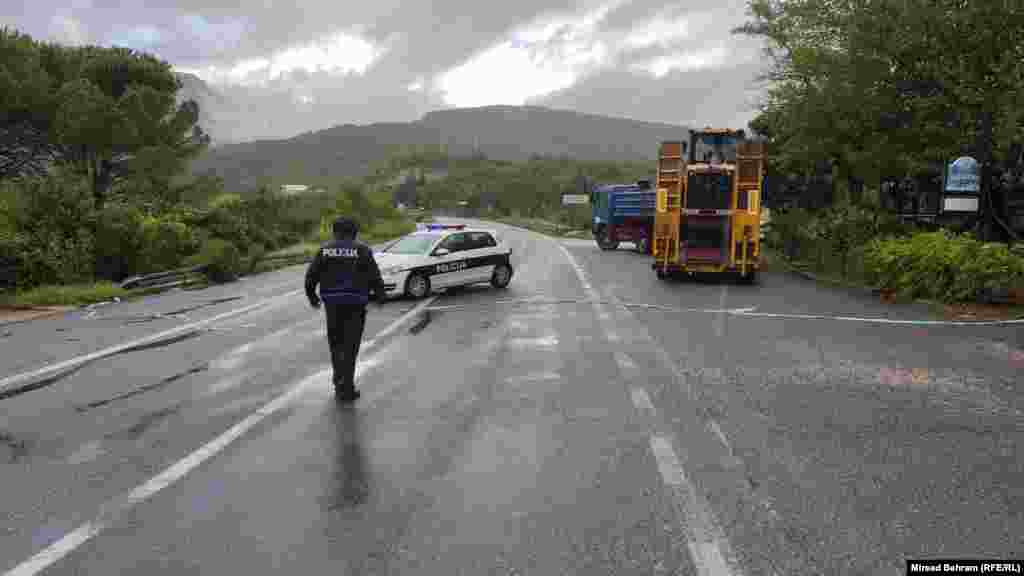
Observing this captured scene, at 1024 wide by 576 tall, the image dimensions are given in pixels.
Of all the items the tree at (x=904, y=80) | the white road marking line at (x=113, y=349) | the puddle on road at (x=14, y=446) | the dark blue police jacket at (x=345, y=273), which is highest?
the tree at (x=904, y=80)

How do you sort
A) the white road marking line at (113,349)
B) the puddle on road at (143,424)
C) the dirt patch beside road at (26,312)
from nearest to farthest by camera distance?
the puddle on road at (143,424)
the white road marking line at (113,349)
the dirt patch beside road at (26,312)

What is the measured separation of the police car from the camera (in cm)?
1644

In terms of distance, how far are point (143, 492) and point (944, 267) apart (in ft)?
48.6

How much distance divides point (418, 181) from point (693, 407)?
498 ft

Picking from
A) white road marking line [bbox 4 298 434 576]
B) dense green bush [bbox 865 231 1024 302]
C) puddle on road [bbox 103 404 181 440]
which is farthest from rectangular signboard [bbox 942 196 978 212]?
puddle on road [bbox 103 404 181 440]

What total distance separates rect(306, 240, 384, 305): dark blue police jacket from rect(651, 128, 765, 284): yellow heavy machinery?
13.9 meters

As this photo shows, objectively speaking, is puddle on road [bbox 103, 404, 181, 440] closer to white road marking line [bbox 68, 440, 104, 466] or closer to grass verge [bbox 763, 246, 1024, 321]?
white road marking line [bbox 68, 440, 104, 466]

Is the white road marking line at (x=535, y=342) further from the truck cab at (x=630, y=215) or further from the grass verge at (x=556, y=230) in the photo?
the grass verge at (x=556, y=230)

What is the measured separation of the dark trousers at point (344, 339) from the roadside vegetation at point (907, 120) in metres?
11.9

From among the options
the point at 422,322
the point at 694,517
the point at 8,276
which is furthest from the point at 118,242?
the point at 694,517

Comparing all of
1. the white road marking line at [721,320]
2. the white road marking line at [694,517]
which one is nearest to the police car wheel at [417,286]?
the white road marking line at [721,320]

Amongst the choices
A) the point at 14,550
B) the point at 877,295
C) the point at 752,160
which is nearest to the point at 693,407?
the point at 14,550

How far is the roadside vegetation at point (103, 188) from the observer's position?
20281 millimetres

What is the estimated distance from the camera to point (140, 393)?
320 inches
